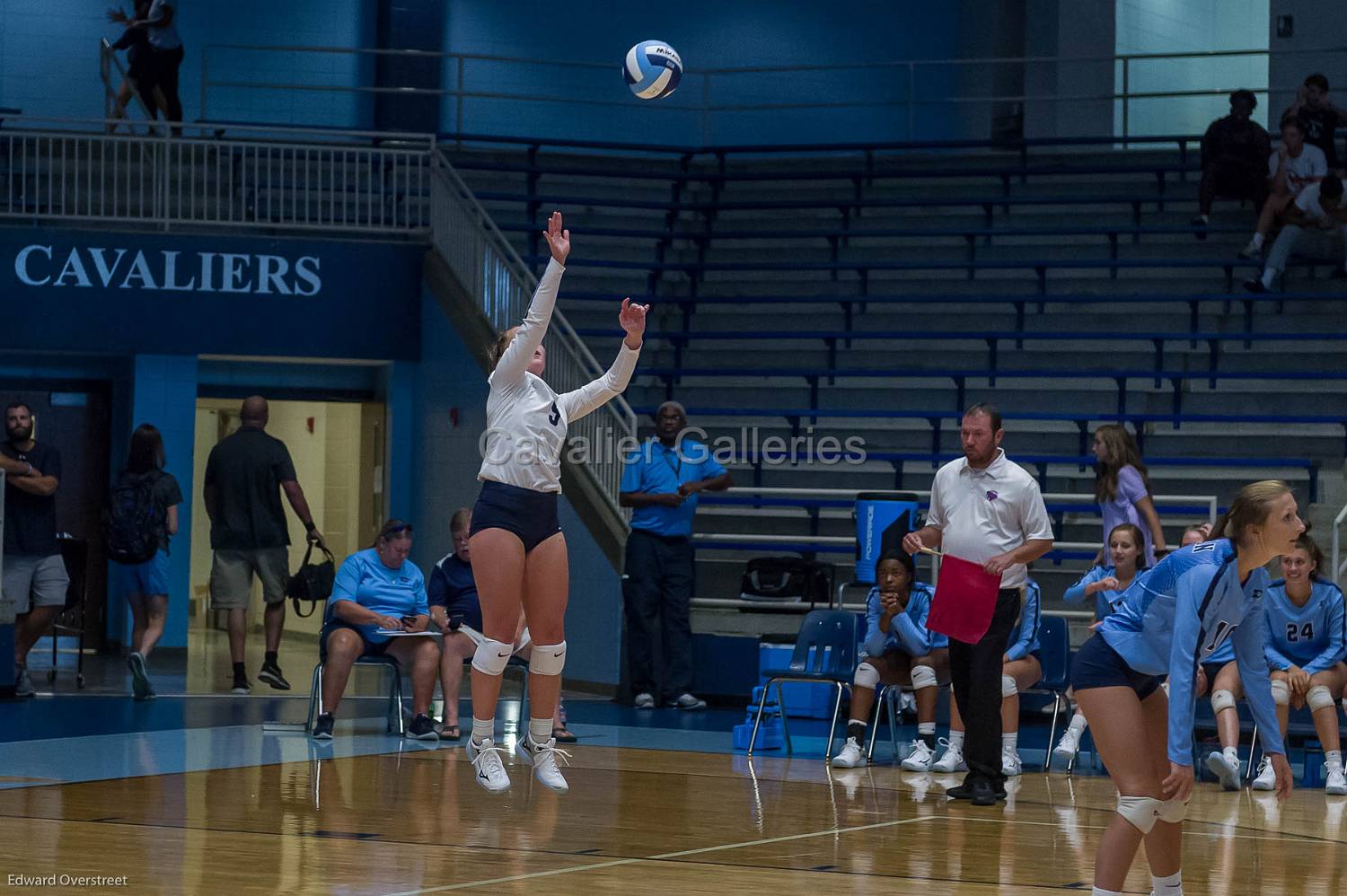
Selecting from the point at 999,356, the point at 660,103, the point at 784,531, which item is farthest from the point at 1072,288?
the point at 660,103

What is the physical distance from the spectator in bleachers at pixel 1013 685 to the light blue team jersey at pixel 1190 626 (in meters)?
4.19

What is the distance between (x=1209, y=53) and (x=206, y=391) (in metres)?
9.82

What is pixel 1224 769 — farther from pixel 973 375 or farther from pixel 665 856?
pixel 973 375

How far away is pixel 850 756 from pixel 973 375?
5.83 m

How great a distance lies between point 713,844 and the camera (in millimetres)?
6855

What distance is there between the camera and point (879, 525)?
11672 millimetres

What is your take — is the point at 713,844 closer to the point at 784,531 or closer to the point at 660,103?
the point at 784,531

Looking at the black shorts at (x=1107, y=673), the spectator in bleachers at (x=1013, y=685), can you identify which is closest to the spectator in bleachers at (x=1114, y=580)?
the spectator in bleachers at (x=1013, y=685)

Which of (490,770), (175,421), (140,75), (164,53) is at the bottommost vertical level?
(490,770)

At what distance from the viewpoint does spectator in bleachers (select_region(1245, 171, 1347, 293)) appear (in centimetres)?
1514

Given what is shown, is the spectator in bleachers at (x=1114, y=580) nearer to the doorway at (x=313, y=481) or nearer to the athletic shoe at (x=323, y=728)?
the athletic shoe at (x=323, y=728)

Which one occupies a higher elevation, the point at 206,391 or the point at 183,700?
the point at 206,391

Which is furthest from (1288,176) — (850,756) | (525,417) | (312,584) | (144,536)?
(525,417)

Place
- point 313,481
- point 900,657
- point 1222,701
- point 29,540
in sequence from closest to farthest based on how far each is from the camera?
1. point 1222,701
2. point 900,657
3. point 29,540
4. point 313,481
